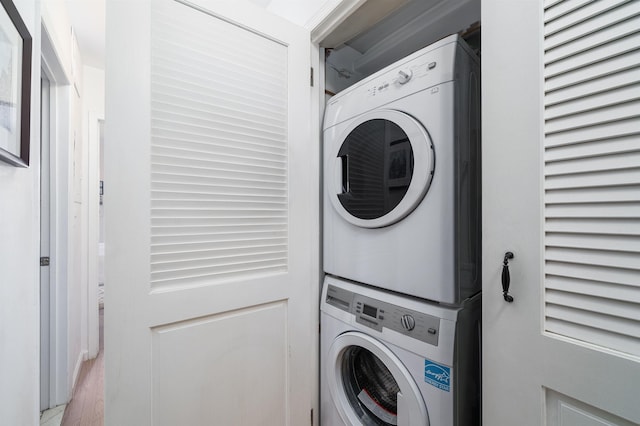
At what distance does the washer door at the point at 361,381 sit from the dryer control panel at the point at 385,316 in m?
0.08

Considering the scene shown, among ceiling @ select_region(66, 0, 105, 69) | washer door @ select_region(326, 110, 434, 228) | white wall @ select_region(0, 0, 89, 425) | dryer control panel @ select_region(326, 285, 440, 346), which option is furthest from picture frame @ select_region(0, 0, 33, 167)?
ceiling @ select_region(66, 0, 105, 69)

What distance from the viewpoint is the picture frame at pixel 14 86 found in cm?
62

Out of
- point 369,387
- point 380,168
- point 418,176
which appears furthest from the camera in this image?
point 369,387

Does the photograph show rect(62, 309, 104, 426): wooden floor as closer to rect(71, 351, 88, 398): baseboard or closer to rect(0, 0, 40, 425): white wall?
rect(71, 351, 88, 398): baseboard

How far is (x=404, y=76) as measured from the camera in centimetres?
97

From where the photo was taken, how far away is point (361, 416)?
1.15 m

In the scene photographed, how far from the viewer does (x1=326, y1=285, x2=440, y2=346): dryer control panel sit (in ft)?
2.93

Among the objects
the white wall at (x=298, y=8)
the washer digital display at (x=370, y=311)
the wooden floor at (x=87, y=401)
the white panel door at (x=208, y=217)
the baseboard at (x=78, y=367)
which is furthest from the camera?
the baseboard at (x=78, y=367)

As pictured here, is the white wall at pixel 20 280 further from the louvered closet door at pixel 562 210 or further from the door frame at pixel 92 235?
the door frame at pixel 92 235

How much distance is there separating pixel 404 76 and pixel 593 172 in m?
0.63

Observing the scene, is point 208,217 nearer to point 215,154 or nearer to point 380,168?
point 215,154

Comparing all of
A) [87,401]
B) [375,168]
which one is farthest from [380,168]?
[87,401]

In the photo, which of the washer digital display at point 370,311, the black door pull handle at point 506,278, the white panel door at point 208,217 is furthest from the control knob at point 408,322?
the white panel door at point 208,217

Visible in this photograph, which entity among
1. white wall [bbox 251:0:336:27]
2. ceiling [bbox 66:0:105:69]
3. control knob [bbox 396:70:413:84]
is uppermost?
ceiling [bbox 66:0:105:69]
